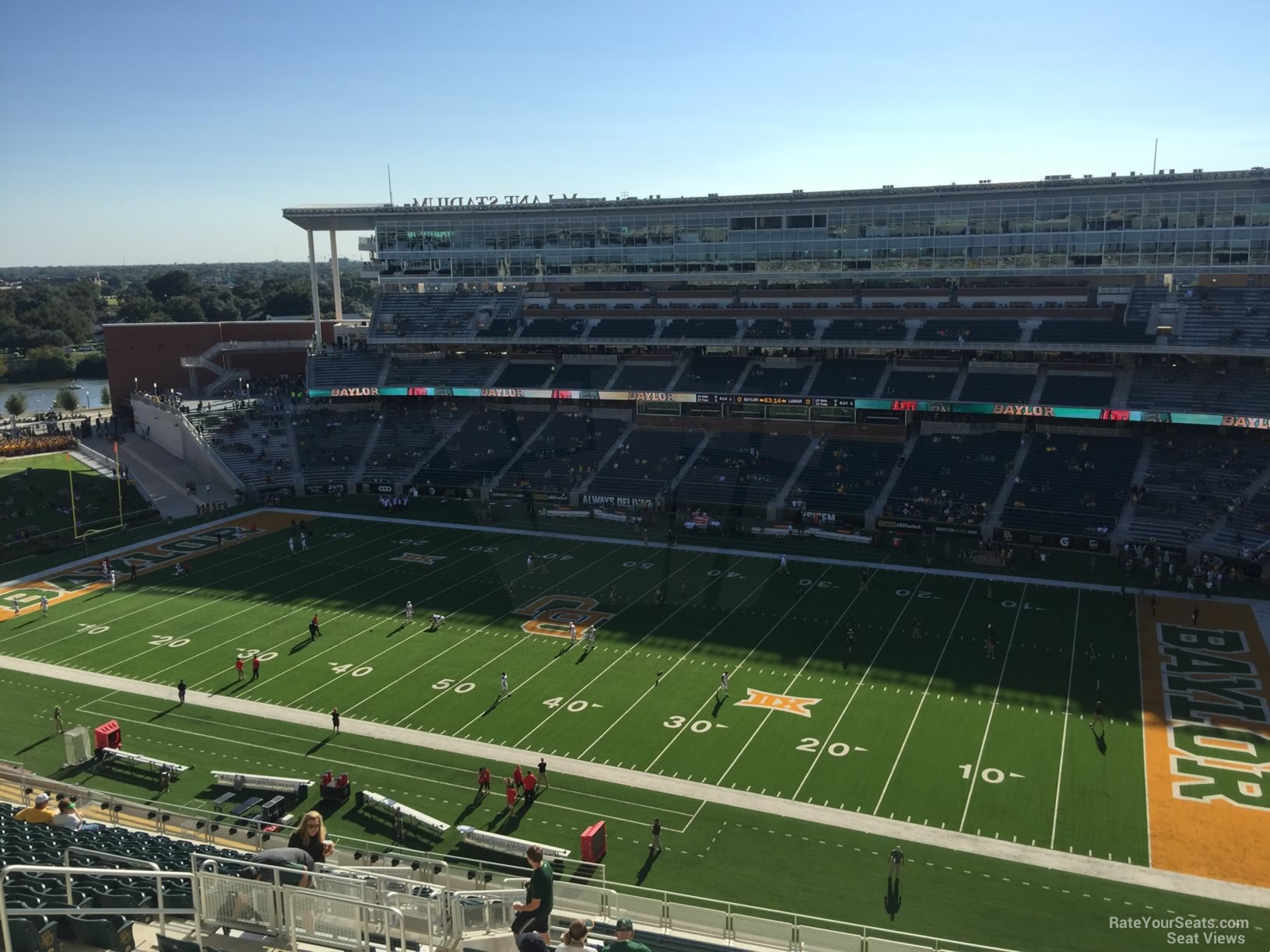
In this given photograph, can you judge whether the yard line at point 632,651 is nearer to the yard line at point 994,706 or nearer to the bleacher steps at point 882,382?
the yard line at point 994,706

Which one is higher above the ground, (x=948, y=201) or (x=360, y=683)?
(x=948, y=201)

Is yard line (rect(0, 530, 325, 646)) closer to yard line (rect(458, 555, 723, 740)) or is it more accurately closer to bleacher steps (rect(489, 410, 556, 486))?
bleacher steps (rect(489, 410, 556, 486))

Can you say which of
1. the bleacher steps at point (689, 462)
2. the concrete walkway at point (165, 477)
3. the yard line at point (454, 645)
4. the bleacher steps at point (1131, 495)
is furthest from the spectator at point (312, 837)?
the concrete walkway at point (165, 477)

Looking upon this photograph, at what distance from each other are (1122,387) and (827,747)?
31377mm

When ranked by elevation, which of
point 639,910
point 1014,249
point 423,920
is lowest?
point 639,910

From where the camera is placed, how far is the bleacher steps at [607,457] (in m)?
51.6

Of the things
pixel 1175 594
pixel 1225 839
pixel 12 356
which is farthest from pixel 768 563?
pixel 12 356

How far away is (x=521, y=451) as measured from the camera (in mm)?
55719

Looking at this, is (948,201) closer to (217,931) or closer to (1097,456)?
(1097,456)

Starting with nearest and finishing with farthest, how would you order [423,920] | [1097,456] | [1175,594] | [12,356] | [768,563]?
1. [423,920]
2. [1175,594]
3. [768,563]
4. [1097,456]
5. [12,356]

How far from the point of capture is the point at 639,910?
45.8ft

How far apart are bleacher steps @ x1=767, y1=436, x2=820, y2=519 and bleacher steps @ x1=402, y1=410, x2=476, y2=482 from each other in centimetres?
2049

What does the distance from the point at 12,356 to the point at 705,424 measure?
345 ft

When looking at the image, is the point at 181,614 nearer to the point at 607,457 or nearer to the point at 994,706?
the point at 607,457
